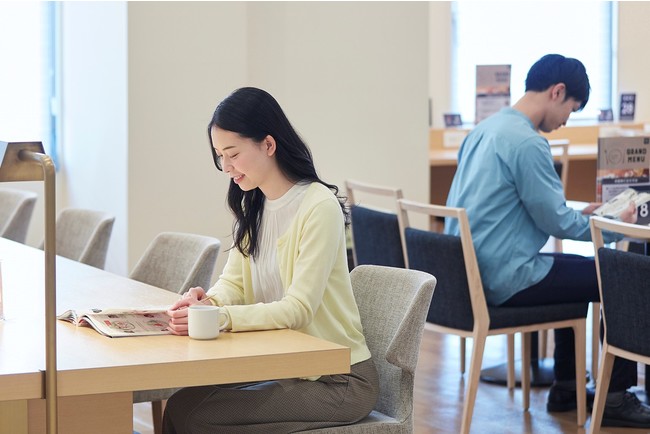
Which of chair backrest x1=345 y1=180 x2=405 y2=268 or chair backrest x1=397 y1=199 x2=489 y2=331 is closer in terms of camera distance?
chair backrest x1=397 y1=199 x2=489 y2=331

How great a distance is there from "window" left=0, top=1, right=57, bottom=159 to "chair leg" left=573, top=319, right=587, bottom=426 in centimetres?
287

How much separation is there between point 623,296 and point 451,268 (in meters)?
0.56

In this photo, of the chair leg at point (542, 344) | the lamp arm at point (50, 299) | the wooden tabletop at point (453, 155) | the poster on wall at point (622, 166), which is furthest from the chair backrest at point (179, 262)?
the wooden tabletop at point (453, 155)

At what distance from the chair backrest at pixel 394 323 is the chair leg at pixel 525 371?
1.49 meters

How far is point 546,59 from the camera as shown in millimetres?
3566

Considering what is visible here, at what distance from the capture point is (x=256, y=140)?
217cm

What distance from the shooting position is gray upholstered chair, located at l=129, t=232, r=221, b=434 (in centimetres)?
279

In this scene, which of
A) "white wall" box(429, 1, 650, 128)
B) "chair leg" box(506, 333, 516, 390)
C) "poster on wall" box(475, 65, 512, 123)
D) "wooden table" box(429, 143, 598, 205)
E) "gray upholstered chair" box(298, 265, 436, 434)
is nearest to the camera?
"gray upholstered chair" box(298, 265, 436, 434)

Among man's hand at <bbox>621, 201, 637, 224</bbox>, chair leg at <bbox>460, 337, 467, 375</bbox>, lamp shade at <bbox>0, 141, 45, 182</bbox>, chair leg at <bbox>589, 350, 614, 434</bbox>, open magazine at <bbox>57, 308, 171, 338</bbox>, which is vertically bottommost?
chair leg at <bbox>460, 337, 467, 375</bbox>

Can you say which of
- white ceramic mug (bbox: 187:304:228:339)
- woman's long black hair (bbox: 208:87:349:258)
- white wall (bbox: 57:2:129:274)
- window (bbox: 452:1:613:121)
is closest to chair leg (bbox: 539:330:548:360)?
white wall (bbox: 57:2:129:274)

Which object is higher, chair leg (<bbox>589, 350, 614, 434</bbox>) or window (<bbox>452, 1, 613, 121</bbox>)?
window (<bbox>452, 1, 613, 121</bbox>)

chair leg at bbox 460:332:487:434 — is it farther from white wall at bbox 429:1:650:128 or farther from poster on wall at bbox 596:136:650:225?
white wall at bbox 429:1:650:128

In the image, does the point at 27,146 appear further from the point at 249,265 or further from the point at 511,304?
the point at 511,304

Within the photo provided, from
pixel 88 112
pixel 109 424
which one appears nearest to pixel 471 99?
pixel 88 112
